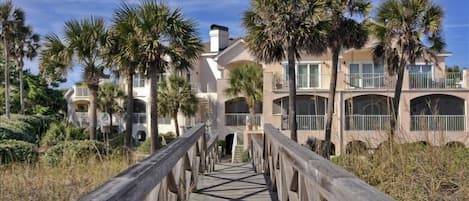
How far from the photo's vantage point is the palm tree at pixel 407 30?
28.2m

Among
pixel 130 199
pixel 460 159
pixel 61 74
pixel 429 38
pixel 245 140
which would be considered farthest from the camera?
pixel 245 140

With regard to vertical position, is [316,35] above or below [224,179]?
above

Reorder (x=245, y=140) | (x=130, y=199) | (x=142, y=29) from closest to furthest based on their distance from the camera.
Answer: (x=130, y=199) → (x=142, y=29) → (x=245, y=140)

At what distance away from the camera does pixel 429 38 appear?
2925cm

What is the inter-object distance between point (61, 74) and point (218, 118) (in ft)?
53.6

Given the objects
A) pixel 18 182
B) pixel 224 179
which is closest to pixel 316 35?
pixel 224 179

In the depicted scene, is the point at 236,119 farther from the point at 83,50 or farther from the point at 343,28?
the point at 83,50

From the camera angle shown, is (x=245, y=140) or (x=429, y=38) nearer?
(x=429, y=38)

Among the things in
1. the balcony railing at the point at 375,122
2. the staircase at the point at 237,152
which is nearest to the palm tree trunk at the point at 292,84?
the staircase at the point at 237,152

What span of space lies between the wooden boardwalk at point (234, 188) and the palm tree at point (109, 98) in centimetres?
3652

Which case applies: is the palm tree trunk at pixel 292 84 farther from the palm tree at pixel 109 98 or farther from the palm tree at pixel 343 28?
the palm tree at pixel 109 98

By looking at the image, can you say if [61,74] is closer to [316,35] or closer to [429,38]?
[316,35]

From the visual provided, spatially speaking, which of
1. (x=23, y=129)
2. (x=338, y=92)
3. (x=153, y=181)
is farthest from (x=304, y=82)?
(x=153, y=181)

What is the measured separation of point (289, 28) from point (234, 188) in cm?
1926
